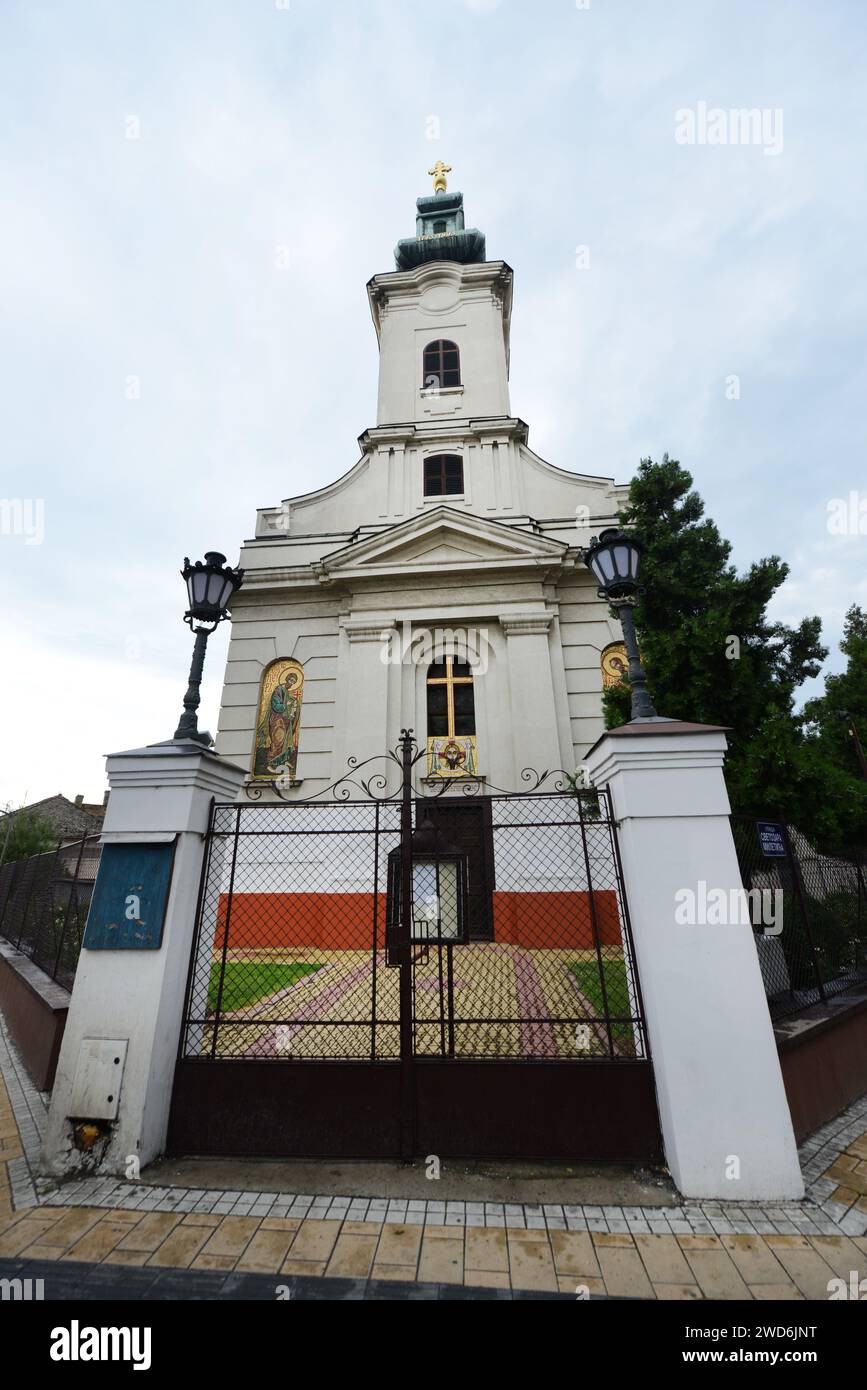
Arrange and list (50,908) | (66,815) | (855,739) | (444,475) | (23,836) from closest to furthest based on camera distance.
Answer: (50,908), (444,475), (855,739), (23,836), (66,815)

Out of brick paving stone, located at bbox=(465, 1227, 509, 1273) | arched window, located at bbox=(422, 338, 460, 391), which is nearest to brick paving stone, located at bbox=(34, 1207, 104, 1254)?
brick paving stone, located at bbox=(465, 1227, 509, 1273)

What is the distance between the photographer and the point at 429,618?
12969mm

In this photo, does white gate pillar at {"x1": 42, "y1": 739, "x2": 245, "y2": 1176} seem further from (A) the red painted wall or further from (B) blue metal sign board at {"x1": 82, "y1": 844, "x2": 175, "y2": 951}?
(A) the red painted wall

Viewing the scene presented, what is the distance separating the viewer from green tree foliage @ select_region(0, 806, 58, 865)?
30.5m

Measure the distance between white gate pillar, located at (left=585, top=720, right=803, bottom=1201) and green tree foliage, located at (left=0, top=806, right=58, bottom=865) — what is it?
33.7m

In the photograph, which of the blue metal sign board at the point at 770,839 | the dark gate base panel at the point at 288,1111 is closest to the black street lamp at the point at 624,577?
the blue metal sign board at the point at 770,839

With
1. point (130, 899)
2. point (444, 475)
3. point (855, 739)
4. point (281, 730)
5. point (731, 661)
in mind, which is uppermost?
point (444, 475)

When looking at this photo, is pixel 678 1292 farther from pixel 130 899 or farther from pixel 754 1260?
pixel 130 899

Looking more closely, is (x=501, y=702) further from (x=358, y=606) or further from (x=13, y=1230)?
(x=13, y=1230)

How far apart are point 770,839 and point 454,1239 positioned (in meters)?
4.03

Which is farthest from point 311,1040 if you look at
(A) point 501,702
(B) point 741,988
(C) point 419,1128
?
(A) point 501,702

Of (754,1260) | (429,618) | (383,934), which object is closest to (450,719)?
(429,618)

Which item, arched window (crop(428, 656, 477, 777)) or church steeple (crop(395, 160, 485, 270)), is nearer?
arched window (crop(428, 656, 477, 777))
